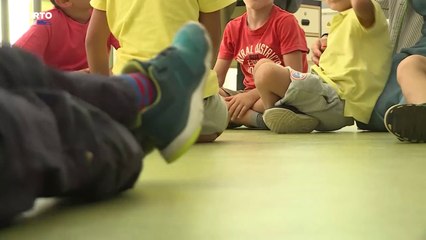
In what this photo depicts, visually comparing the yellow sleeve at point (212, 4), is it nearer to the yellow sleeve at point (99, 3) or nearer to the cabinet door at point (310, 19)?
the yellow sleeve at point (99, 3)

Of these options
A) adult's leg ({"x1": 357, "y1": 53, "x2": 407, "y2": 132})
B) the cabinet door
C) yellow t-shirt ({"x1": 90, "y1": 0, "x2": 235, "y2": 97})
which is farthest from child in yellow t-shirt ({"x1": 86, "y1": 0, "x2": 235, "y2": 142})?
the cabinet door

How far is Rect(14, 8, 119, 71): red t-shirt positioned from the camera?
1.86m

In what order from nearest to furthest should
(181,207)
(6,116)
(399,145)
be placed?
(6,116), (181,207), (399,145)

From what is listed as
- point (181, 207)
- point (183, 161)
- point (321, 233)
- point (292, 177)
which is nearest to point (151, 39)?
point (183, 161)

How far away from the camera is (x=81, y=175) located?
465 mm

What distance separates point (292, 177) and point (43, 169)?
0.36 metres

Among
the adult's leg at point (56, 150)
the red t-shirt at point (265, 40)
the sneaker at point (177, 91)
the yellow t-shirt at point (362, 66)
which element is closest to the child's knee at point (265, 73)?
the yellow t-shirt at point (362, 66)

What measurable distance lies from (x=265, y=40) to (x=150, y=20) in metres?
0.86

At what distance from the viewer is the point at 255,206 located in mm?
517

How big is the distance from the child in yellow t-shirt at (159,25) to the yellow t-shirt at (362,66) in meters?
0.55

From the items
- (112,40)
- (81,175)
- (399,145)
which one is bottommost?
(399,145)

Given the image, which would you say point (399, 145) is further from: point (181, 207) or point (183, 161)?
point (181, 207)

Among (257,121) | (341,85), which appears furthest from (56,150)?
(257,121)

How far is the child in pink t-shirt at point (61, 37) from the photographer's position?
186 centimetres
